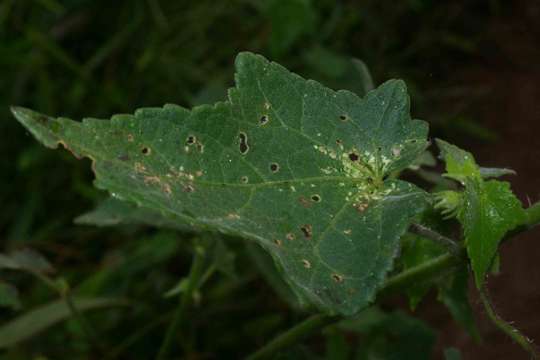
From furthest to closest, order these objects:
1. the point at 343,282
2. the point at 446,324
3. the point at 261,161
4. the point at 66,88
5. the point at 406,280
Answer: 1. the point at 66,88
2. the point at 446,324
3. the point at 406,280
4. the point at 261,161
5. the point at 343,282

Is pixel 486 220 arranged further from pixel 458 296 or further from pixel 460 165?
pixel 458 296

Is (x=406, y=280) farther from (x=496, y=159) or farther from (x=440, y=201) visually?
(x=496, y=159)

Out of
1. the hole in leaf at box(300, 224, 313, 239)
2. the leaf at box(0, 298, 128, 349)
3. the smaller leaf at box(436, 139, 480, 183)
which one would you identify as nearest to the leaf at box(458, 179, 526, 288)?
the smaller leaf at box(436, 139, 480, 183)

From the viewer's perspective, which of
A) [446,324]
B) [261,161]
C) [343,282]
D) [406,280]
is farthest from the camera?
[446,324]

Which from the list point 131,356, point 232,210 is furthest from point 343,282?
point 131,356

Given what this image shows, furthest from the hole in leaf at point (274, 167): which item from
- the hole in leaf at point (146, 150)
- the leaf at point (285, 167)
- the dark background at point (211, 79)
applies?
the dark background at point (211, 79)

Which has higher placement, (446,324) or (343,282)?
(343,282)
